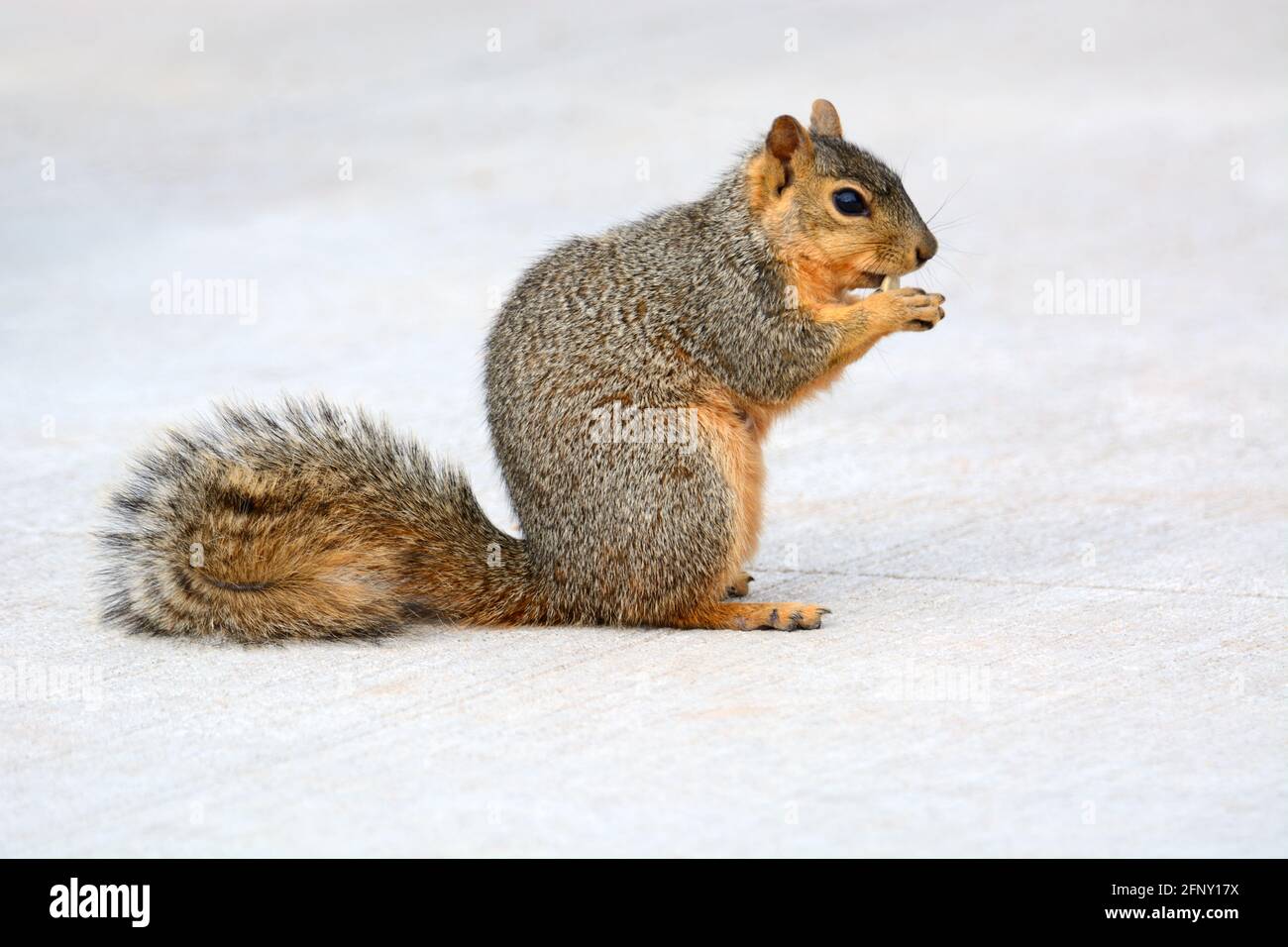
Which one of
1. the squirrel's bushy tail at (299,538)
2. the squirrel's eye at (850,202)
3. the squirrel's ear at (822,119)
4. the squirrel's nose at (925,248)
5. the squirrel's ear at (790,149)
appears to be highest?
the squirrel's ear at (822,119)

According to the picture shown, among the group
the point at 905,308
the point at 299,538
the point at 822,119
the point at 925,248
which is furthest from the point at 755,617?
the point at 822,119

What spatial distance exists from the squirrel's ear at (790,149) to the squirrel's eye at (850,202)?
130 mm

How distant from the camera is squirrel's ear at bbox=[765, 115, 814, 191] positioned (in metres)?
4.61

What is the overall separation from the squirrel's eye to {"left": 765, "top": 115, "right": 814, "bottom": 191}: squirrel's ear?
0.13 metres

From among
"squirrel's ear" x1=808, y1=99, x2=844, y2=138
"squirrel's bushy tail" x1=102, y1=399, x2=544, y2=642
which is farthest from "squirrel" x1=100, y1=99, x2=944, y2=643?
"squirrel's ear" x1=808, y1=99, x2=844, y2=138

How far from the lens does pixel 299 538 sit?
4531 millimetres

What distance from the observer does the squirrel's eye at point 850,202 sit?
458 centimetres

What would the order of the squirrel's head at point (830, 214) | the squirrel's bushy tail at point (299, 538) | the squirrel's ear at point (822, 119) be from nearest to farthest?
the squirrel's bushy tail at point (299, 538) → the squirrel's head at point (830, 214) → the squirrel's ear at point (822, 119)

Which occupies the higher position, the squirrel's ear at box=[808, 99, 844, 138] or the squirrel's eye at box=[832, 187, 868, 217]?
the squirrel's ear at box=[808, 99, 844, 138]

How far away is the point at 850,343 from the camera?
4559 mm

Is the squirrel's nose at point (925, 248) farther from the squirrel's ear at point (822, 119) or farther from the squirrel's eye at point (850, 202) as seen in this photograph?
the squirrel's ear at point (822, 119)

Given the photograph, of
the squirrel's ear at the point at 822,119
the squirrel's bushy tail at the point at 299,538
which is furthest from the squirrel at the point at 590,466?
the squirrel's ear at the point at 822,119

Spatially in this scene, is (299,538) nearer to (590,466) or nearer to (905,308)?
(590,466)

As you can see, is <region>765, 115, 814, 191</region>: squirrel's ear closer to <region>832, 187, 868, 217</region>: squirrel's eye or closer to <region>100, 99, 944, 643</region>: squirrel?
<region>100, 99, 944, 643</region>: squirrel
